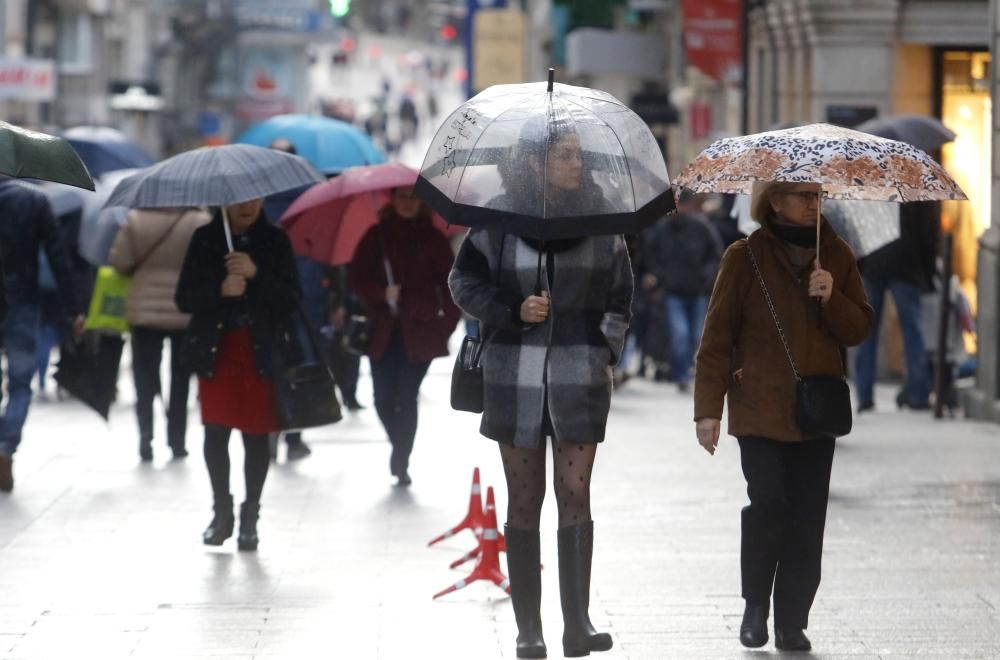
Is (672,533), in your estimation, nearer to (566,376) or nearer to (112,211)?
(566,376)

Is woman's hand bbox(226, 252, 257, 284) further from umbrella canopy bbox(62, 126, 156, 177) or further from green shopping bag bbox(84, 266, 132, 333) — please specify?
umbrella canopy bbox(62, 126, 156, 177)

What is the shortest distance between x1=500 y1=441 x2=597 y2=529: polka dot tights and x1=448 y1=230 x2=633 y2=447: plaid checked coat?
6 cm

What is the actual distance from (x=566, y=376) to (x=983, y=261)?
333 inches

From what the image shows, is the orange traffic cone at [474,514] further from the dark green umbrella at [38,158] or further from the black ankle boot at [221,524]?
the dark green umbrella at [38,158]

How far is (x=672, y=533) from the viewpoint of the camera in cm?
966

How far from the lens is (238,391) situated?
9109mm

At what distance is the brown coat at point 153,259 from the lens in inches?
488

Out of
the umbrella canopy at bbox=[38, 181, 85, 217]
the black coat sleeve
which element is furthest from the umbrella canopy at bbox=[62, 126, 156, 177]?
the black coat sleeve

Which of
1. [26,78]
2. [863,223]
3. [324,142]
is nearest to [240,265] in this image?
[863,223]

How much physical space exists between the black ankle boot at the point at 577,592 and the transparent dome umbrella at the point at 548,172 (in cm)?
Answer: 98

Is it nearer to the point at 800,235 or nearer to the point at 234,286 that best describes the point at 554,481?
the point at 800,235

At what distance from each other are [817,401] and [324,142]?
27.0ft

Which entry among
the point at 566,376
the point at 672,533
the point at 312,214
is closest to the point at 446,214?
the point at 566,376

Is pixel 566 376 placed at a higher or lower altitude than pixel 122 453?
higher
